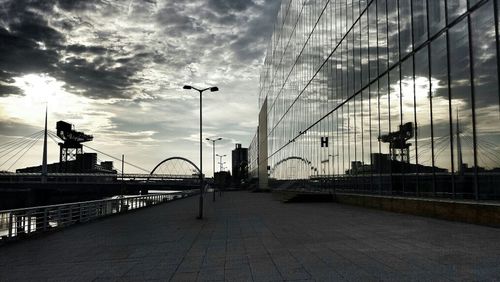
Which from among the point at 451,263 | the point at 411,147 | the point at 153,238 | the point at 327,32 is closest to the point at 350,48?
→ the point at 327,32

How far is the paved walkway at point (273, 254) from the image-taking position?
9.25m

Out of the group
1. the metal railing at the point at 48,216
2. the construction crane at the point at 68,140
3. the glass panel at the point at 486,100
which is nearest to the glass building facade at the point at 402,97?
the glass panel at the point at 486,100

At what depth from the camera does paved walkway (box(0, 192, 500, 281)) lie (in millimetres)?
9250

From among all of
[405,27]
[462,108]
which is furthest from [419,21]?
[462,108]

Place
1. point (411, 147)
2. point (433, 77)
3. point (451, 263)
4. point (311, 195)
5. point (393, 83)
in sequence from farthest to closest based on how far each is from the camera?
point (311, 195) → point (393, 83) → point (411, 147) → point (433, 77) → point (451, 263)

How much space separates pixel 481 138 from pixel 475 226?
3.33 m

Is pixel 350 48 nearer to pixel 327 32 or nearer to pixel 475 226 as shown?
pixel 327 32

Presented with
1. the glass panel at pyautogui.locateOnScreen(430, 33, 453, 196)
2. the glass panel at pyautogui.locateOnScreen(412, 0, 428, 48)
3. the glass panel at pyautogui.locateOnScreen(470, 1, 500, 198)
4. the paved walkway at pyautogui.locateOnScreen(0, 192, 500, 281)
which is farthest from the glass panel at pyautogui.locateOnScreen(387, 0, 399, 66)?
the paved walkway at pyautogui.locateOnScreen(0, 192, 500, 281)

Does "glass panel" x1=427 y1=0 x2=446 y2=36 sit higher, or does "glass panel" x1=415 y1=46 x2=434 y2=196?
"glass panel" x1=427 y1=0 x2=446 y2=36

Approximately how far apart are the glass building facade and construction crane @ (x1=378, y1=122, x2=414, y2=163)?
0.06 meters

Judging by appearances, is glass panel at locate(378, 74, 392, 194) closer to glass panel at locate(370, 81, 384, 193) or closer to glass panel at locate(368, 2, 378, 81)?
glass panel at locate(370, 81, 384, 193)

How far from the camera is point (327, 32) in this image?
39719mm

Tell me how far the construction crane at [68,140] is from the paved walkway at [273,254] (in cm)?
13344

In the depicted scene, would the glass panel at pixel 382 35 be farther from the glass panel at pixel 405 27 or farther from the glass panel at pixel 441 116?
the glass panel at pixel 441 116
